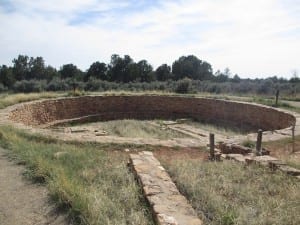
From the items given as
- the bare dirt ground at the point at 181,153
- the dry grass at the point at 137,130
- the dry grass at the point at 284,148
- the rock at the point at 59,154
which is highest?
the rock at the point at 59,154

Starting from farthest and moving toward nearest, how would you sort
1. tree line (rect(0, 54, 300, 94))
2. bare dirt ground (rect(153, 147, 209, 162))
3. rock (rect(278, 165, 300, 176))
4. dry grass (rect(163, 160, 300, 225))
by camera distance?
tree line (rect(0, 54, 300, 94)) → bare dirt ground (rect(153, 147, 209, 162)) → rock (rect(278, 165, 300, 176)) → dry grass (rect(163, 160, 300, 225))

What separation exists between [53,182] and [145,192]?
1.34m

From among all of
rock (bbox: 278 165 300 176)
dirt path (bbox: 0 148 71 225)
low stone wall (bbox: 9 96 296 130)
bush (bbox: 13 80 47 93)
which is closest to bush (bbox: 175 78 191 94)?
low stone wall (bbox: 9 96 296 130)

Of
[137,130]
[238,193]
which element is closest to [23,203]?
[238,193]

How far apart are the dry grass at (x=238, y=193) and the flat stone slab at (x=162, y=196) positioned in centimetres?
18

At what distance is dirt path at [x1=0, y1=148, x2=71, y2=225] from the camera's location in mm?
3857

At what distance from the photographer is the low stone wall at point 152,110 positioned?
1464 cm

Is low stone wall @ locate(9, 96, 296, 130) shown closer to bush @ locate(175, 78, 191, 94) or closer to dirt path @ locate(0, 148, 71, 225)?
bush @ locate(175, 78, 191, 94)

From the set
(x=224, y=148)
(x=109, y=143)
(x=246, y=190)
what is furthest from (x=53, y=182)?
(x=224, y=148)

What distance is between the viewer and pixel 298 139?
31.5ft

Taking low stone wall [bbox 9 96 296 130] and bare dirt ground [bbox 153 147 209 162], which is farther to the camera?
low stone wall [bbox 9 96 296 130]

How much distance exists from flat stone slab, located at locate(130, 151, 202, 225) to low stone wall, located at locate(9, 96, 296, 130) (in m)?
9.72

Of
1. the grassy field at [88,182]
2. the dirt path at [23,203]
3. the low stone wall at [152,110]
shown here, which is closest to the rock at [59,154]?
the grassy field at [88,182]

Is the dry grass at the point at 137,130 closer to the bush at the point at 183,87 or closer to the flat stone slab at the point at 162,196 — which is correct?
the bush at the point at 183,87
